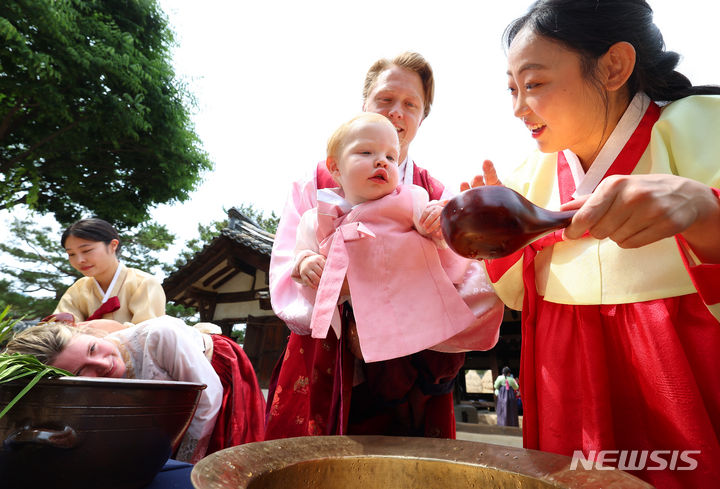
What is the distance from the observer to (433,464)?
0.83 meters

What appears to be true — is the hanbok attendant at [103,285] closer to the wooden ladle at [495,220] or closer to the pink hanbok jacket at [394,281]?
the pink hanbok jacket at [394,281]

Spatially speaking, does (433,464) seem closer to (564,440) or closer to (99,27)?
(564,440)

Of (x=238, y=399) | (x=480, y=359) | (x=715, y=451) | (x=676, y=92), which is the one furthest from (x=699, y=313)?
(x=480, y=359)

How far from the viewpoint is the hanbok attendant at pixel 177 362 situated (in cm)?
165

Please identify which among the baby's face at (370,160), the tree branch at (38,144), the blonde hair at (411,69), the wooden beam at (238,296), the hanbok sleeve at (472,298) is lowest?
the hanbok sleeve at (472,298)

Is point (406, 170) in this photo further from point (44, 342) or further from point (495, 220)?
point (44, 342)

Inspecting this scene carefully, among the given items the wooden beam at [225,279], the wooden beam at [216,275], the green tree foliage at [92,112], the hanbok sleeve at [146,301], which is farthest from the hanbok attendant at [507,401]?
the green tree foliage at [92,112]

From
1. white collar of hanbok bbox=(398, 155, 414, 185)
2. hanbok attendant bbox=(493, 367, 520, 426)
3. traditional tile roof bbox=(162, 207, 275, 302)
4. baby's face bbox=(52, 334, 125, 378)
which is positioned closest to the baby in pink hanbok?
white collar of hanbok bbox=(398, 155, 414, 185)

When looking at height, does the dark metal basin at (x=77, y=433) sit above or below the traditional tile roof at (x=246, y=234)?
below

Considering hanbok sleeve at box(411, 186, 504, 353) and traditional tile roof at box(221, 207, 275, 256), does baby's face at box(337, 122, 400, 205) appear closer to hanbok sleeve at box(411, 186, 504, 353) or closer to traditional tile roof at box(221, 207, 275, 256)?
hanbok sleeve at box(411, 186, 504, 353)

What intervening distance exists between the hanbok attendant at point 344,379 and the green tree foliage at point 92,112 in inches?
323

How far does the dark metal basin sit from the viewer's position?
98 centimetres

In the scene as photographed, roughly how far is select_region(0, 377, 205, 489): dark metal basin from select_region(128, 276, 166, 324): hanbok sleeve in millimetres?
2266

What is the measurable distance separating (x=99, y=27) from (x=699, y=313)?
416 inches
